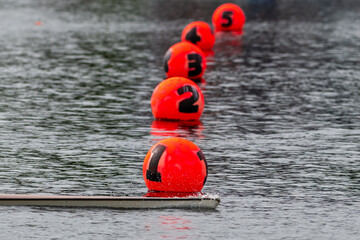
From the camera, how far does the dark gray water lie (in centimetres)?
1082

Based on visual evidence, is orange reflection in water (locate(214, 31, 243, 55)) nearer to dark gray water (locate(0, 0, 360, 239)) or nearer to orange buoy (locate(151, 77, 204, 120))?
dark gray water (locate(0, 0, 360, 239))

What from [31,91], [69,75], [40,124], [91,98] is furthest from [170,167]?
[69,75]

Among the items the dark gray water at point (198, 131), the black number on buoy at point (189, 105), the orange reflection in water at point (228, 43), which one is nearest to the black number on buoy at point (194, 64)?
the dark gray water at point (198, 131)

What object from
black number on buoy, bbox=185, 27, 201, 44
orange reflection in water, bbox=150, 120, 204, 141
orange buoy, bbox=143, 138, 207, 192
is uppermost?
orange buoy, bbox=143, 138, 207, 192

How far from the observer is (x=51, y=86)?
914 inches

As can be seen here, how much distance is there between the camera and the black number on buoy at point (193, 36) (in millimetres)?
32031

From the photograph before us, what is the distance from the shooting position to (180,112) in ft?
61.2

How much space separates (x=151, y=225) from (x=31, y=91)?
12.3 m

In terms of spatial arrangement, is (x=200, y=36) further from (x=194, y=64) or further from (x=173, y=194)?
(x=173, y=194)

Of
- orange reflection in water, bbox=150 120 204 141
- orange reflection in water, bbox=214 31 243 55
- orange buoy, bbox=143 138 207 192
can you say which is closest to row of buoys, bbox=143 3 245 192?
orange buoy, bbox=143 138 207 192

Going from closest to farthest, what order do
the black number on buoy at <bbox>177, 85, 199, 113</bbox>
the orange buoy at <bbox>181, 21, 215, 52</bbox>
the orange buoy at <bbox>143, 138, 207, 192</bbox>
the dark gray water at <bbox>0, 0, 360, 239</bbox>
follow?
the dark gray water at <bbox>0, 0, 360, 239</bbox>, the orange buoy at <bbox>143, 138, 207, 192</bbox>, the black number on buoy at <bbox>177, 85, 199, 113</bbox>, the orange buoy at <bbox>181, 21, 215, 52</bbox>

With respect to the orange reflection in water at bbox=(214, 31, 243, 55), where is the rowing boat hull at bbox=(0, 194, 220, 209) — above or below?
above

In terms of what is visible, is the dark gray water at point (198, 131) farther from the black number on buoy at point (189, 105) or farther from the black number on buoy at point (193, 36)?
the black number on buoy at point (193, 36)

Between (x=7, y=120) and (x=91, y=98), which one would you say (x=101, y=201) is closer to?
(x=7, y=120)
